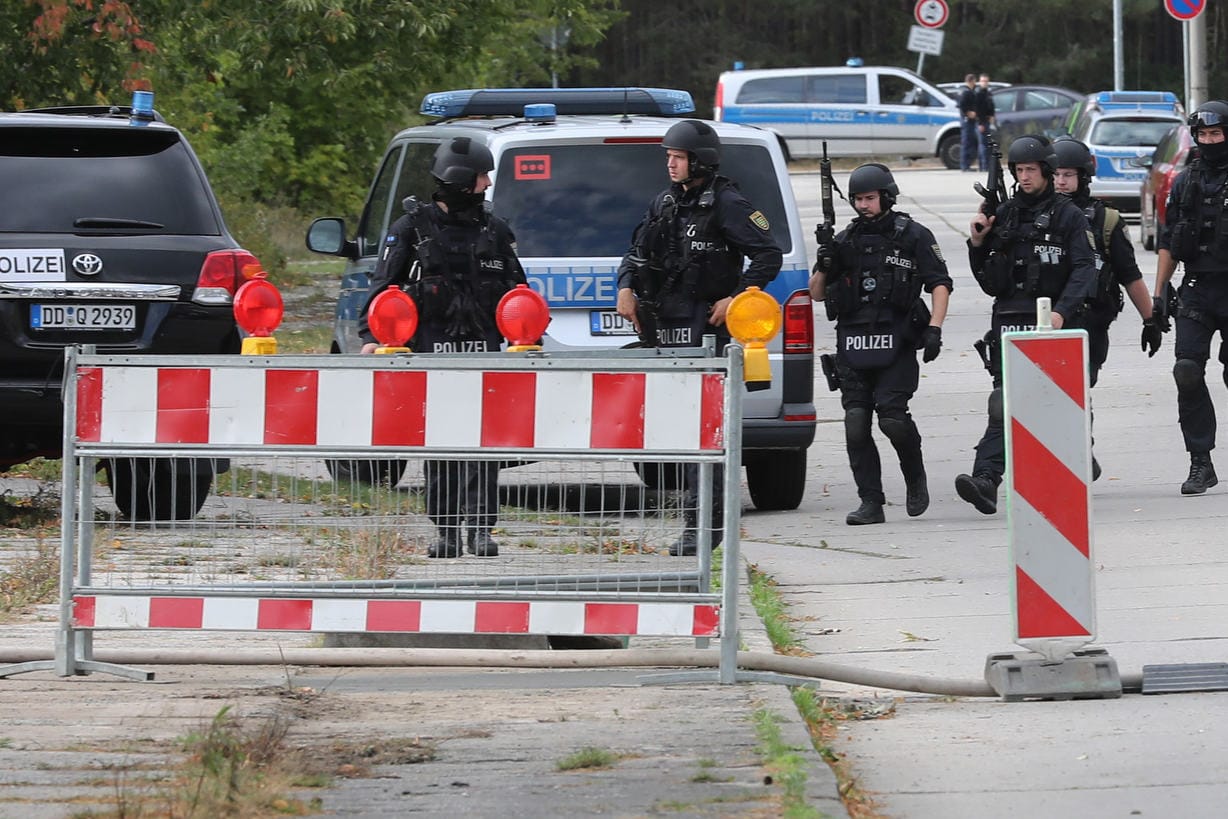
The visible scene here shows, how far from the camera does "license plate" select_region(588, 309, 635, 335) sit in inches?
385

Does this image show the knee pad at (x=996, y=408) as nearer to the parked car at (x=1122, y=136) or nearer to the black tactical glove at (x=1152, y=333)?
the black tactical glove at (x=1152, y=333)

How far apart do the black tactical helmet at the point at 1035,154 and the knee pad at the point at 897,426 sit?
1.23 metres

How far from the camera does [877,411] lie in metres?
10.1

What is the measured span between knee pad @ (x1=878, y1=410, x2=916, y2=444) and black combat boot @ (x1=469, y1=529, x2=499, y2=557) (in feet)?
12.9

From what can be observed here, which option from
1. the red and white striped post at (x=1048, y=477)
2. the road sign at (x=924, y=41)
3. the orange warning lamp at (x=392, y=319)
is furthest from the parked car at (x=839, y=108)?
the red and white striped post at (x=1048, y=477)

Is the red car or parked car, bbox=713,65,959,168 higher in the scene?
parked car, bbox=713,65,959,168

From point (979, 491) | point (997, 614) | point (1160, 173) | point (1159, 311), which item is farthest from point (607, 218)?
point (1160, 173)

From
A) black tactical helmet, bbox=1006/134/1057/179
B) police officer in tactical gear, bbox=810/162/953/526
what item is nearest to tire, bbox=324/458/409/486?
police officer in tactical gear, bbox=810/162/953/526

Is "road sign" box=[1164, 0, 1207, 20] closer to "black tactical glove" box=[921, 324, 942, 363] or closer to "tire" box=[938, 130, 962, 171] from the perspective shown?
"black tactical glove" box=[921, 324, 942, 363]

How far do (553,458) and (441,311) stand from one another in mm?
2655

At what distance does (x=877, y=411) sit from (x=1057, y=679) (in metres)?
4.03

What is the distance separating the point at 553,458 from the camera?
606 centimetres

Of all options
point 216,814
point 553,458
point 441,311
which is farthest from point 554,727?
point 441,311

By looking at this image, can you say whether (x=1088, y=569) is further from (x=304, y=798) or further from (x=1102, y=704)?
(x=304, y=798)
